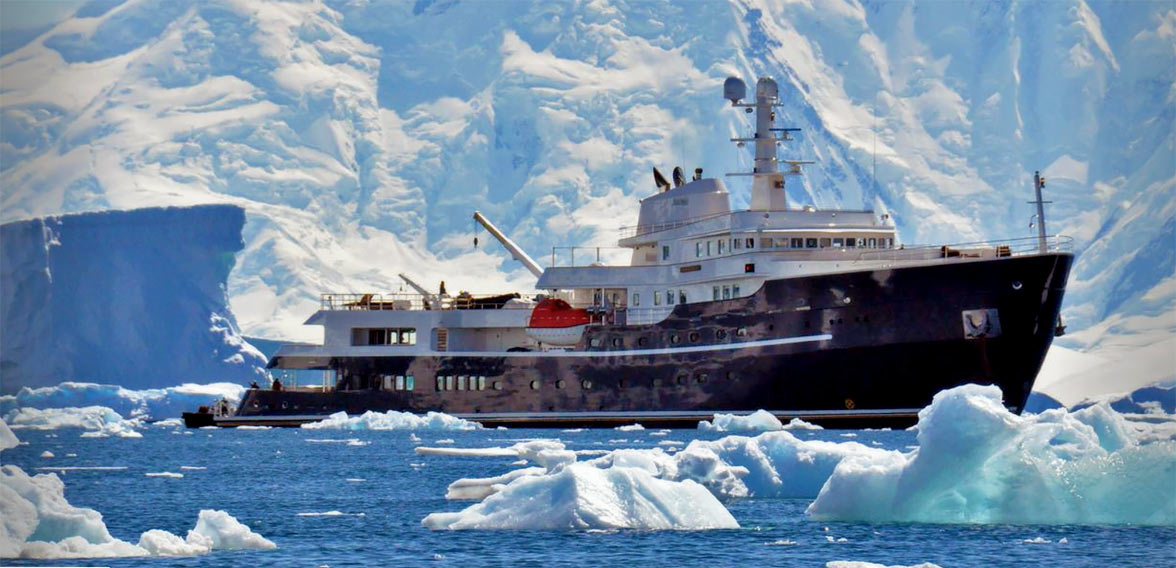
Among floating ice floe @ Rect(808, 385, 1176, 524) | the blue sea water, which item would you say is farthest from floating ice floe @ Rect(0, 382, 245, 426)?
floating ice floe @ Rect(808, 385, 1176, 524)

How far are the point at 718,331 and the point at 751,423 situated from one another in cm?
612

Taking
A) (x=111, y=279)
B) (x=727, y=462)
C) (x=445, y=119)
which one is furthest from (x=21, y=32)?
(x=727, y=462)

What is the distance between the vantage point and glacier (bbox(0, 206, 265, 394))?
7488 centimetres

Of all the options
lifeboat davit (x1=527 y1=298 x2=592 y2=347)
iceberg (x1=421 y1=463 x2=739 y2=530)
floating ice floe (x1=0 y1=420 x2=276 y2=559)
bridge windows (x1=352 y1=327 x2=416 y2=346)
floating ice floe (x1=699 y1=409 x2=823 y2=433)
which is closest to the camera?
floating ice floe (x1=0 y1=420 x2=276 y2=559)

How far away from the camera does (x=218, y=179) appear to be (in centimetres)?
11950

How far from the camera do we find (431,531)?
2822 centimetres

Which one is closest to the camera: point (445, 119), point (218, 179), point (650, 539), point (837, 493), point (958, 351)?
point (650, 539)

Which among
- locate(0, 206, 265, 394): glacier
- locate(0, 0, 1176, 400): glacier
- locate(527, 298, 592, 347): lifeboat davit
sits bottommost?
locate(527, 298, 592, 347): lifeboat davit

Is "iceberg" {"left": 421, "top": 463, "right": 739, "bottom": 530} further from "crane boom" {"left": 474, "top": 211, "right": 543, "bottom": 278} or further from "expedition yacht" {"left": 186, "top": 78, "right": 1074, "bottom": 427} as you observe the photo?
"crane boom" {"left": 474, "top": 211, "right": 543, "bottom": 278}

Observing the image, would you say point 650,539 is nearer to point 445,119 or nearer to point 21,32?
point 445,119

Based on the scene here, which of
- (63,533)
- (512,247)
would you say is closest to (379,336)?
(512,247)

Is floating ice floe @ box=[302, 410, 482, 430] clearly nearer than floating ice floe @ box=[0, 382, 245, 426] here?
Yes

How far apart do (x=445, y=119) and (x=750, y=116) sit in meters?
19.4

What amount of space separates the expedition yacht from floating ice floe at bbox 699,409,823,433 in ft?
7.70
